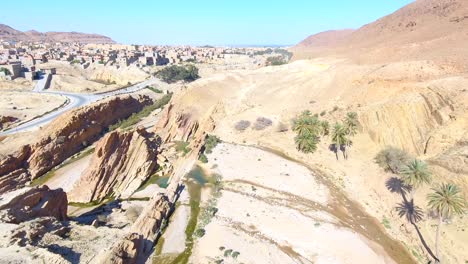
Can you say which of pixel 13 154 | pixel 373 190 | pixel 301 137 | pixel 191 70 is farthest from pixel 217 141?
pixel 191 70

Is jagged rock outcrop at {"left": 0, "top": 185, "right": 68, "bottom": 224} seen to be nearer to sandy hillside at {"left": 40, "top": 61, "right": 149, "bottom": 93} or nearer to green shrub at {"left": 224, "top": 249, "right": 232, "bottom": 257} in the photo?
green shrub at {"left": 224, "top": 249, "right": 232, "bottom": 257}

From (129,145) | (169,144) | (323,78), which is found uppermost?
(323,78)

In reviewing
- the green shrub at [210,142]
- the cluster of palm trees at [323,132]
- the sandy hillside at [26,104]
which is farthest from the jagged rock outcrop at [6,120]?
the cluster of palm trees at [323,132]

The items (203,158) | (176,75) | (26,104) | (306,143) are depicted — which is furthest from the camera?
(176,75)

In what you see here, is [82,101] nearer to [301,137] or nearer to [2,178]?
[2,178]

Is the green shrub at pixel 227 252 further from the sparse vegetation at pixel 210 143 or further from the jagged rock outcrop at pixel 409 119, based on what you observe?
the jagged rock outcrop at pixel 409 119

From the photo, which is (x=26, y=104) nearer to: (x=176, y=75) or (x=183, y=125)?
(x=183, y=125)

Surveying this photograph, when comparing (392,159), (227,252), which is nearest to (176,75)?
(392,159)
